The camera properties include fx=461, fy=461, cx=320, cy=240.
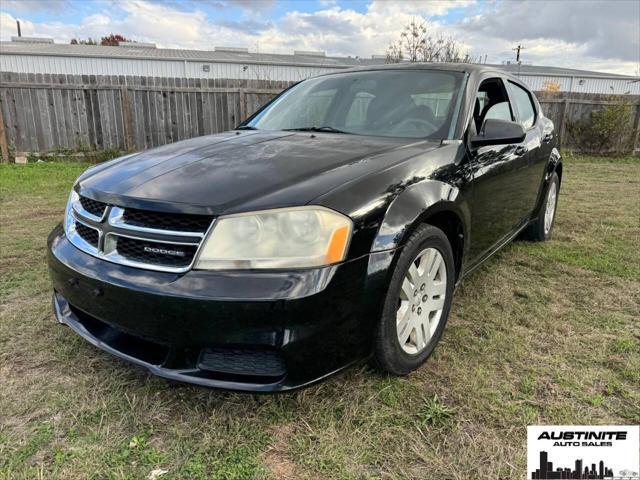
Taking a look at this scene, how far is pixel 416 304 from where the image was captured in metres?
2.26

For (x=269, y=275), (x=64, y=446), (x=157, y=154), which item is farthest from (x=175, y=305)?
(x=157, y=154)

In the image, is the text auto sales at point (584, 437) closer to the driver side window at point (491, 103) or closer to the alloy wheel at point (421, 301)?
the alloy wheel at point (421, 301)

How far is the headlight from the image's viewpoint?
171 centimetres

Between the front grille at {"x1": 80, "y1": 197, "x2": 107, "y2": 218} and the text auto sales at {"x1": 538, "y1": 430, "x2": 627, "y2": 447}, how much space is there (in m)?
2.11

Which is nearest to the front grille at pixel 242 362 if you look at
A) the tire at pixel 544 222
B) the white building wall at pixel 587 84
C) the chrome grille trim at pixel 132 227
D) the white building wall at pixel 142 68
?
the chrome grille trim at pixel 132 227

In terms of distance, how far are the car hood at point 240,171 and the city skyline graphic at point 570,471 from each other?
1.36 m

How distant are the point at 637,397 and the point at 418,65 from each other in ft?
7.73

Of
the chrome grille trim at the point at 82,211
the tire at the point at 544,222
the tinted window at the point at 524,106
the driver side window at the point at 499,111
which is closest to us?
the chrome grille trim at the point at 82,211

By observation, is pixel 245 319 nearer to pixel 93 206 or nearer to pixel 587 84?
pixel 93 206

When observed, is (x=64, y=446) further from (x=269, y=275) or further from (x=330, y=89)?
(x=330, y=89)

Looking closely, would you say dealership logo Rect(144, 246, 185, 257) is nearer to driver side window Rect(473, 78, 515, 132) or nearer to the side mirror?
the side mirror

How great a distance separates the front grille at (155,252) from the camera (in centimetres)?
177

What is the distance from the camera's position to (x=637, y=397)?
84.4 inches

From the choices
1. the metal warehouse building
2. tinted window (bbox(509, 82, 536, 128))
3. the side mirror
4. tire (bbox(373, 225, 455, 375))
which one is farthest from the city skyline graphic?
the metal warehouse building
